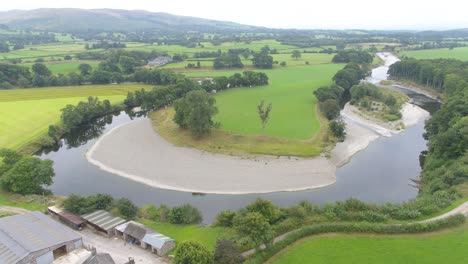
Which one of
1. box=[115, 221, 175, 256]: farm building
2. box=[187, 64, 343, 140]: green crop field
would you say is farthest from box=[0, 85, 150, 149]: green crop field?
box=[115, 221, 175, 256]: farm building

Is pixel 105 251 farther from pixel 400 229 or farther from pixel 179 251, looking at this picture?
pixel 400 229

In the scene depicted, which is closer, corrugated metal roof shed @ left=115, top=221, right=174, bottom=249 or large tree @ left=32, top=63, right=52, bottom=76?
corrugated metal roof shed @ left=115, top=221, right=174, bottom=249

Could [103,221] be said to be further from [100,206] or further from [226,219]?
[226,219]

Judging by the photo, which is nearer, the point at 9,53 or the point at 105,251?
the point at 105,251

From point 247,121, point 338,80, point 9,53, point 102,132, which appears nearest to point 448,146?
point 247,121

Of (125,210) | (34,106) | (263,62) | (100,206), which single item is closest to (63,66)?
(34,106)

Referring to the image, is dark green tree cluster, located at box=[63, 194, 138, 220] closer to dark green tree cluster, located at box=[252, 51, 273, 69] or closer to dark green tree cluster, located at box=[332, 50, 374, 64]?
dark green tree cluster, located at box=[252, 51, 273, 69]

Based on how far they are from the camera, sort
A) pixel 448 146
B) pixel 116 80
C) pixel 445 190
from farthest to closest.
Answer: pixel 116 80
pixel 448 146
pixel 445 190
